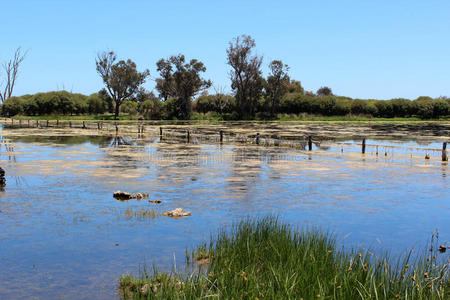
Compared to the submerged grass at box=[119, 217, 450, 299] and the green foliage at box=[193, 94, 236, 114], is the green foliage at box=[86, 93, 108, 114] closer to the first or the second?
the green foliage at box=[193, 94, 236, 114]

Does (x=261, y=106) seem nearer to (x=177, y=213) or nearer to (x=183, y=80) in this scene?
(x=183, y=80)

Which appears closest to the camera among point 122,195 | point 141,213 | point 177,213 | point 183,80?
point 177,213

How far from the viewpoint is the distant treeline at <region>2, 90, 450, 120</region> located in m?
92.8

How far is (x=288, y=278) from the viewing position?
260 inches

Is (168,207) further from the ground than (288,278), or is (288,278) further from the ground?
(288,278)

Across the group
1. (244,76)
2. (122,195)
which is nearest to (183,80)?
(244,76)

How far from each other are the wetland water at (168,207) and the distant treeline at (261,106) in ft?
228

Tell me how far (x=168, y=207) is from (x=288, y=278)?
6.84m

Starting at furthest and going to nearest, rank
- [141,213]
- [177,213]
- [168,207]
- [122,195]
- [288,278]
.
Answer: [122,195] → [168,207] → [141,213] → [177,213] → [288,278]

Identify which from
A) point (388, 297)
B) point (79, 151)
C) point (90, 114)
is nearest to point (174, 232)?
point (388, 297)

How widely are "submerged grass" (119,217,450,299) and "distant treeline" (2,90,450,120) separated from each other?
84124 mm

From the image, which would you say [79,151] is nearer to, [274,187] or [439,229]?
[274,187]

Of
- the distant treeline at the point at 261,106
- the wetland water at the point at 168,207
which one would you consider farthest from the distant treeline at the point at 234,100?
the wetland water at the point at 168,207

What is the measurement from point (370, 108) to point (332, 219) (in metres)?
87.1
